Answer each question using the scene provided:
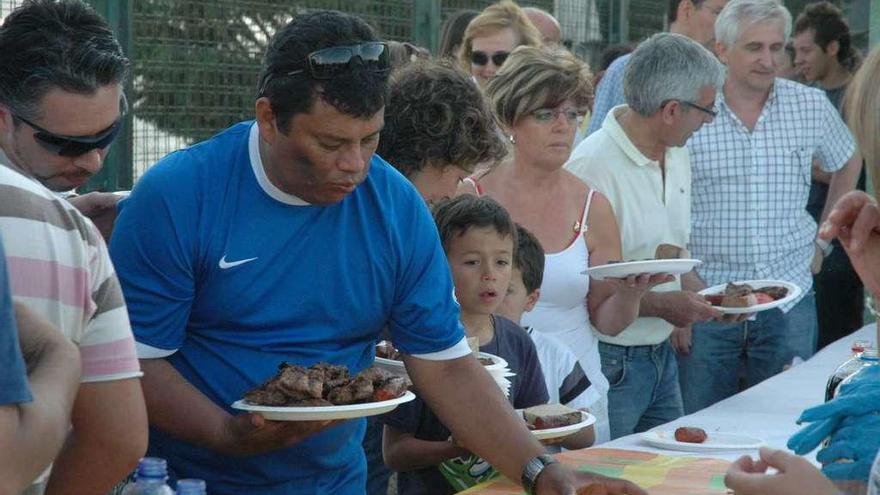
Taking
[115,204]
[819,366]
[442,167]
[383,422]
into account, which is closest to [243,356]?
[115,204]

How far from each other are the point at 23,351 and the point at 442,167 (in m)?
2.16

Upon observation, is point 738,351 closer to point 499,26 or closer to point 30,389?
point 499,26

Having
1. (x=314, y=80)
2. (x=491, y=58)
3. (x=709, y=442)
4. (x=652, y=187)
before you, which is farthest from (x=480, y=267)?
(x=491, y=58)

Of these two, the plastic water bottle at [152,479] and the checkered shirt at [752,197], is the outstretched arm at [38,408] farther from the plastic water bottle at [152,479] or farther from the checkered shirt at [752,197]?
the checkered shirt at [752,197]

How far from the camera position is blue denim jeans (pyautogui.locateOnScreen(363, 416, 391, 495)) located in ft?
12.2

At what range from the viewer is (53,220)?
1.75 metres

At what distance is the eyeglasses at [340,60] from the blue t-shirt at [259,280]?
22cm

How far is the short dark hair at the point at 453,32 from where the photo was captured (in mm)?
6617

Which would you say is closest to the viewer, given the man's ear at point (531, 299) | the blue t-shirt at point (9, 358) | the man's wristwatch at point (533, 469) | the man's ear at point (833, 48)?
the blue t-shirt at point (9, 358)

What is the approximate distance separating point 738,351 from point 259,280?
135 inches

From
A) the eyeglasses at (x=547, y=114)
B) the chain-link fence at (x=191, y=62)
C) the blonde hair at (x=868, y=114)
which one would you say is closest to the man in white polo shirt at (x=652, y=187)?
the eyeglasses at (x=547, y=114)

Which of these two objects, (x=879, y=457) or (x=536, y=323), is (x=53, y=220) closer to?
(x=879, y=457)

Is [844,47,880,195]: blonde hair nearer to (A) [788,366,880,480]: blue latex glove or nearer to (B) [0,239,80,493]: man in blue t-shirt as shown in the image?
(A) [788,366,880,480]: blue latex glove

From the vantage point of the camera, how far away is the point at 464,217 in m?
3.70
